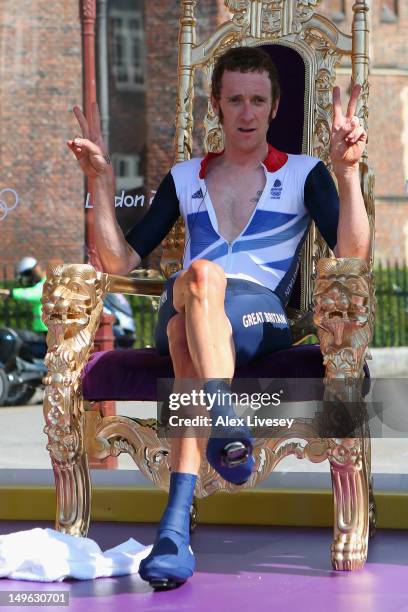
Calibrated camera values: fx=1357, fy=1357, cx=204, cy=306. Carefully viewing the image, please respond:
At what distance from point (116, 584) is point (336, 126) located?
1.65 metres

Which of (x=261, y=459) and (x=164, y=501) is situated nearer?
(x=261, y=459)

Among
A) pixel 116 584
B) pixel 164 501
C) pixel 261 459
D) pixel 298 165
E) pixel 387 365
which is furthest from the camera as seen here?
pixel 387 365

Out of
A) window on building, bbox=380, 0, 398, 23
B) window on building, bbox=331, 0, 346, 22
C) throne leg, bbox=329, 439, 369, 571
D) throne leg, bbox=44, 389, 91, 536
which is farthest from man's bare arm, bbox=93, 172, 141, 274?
window on building, bbox=380, 0, 398, 23

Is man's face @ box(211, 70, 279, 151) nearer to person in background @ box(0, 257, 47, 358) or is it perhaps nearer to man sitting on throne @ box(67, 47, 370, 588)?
man sitting on throne @ box(67, 47, 370, 588)

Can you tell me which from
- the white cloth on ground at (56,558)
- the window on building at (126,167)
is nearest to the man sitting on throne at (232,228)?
the white cloth on ground at (56,558)

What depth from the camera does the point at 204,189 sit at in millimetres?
4918

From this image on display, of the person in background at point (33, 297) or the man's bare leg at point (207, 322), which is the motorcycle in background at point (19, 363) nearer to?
the person in background at point (33, 297)

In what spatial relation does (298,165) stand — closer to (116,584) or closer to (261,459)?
(261,459)

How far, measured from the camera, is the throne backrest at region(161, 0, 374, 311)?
5.30 metres

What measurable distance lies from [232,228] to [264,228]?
116mm

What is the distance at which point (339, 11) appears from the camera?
28.5 m

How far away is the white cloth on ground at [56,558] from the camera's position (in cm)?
408

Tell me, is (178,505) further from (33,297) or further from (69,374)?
(33,297)

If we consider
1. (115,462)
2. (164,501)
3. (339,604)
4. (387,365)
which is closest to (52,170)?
(387,365)
